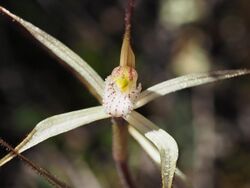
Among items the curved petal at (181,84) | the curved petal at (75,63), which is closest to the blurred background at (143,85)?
the curved petal at (75,63)

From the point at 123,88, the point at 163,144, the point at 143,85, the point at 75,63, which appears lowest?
the point at 163,144

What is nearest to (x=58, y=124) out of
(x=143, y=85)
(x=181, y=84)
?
(x=181, y=84)

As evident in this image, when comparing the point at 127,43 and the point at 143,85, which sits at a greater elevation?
the point at 143,85

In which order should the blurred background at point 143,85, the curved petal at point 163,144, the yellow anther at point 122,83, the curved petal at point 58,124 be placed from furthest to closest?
the blurred background at point 143,85 → the yellow anther at point 122,83 → the curved petal at point 58,124 → the curved petal at point 163,144

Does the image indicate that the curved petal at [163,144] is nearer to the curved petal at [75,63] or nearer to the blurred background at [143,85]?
the curved petal at [75,63]

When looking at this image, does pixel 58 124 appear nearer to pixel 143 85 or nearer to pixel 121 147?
pixel 121 147

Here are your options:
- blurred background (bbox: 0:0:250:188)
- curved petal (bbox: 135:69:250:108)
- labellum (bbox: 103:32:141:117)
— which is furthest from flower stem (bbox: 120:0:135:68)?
blurred background (bbox: 0:0:250:188)
